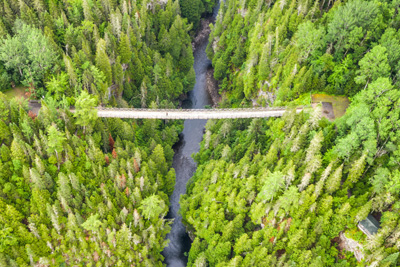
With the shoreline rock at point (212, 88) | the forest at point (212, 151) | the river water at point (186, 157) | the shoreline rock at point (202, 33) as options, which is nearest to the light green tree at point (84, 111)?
the forest at point (212, 151)

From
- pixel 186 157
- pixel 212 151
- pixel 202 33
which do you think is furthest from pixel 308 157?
pixel 202 33

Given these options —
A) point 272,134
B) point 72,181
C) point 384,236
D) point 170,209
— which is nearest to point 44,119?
point 72,181

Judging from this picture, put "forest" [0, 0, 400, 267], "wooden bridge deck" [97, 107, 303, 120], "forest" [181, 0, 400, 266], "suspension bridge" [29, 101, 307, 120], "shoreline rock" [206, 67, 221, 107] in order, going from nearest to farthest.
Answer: "forest" [181, 0, 400, 266] → "forest" [0, 0, 400, 267] → "suspension bridge" [29, 101, 307, 120] → "wooden bridge deck" [97, 107, 303, 120] → "shoreline rock" [206, 67, 221, 107]

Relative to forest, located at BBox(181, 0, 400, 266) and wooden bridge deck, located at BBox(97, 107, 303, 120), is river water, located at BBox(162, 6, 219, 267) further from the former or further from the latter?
wooden bridge deck, located at BBox(97, 107, 303, 120)

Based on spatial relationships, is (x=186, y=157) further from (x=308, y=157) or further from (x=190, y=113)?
(x=308, y=157)

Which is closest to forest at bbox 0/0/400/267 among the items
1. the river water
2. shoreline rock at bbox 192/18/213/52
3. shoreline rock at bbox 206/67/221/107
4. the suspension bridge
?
the suspension bridge

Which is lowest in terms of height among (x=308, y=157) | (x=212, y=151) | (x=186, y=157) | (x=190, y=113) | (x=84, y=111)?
(x=308, y=157)

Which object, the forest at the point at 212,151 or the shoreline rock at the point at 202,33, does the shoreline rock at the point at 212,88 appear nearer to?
the forest at the point at 212,151
